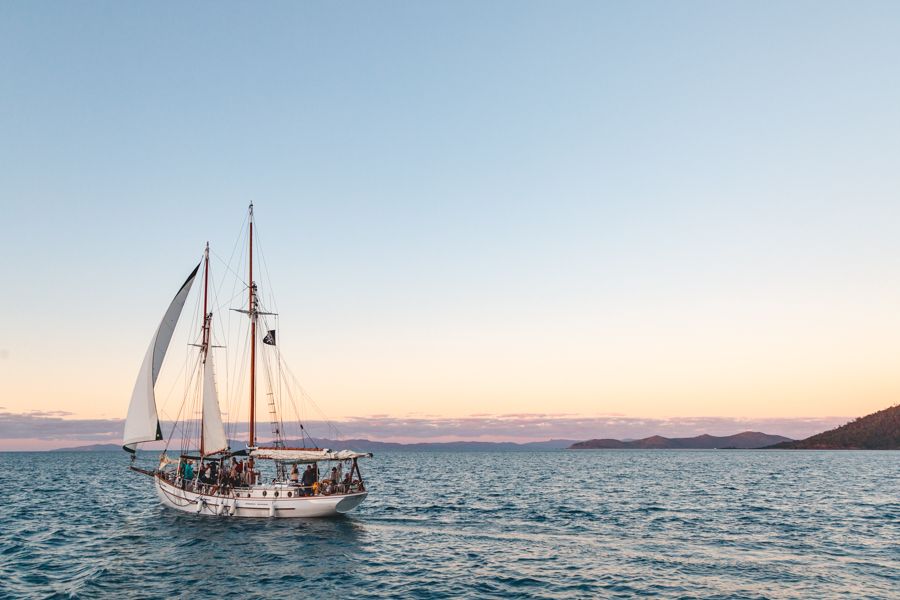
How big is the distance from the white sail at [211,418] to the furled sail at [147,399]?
3.13 m

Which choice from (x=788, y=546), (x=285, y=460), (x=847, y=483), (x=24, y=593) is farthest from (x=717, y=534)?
Result: (x=847, y=483)

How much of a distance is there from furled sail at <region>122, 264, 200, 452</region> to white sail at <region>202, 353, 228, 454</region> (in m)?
3.13

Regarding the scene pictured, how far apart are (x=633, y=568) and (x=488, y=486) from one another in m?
46.9

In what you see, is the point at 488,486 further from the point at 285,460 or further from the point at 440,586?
the point at 440,586

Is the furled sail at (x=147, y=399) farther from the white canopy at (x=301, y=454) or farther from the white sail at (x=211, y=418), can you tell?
the white canopy at (x=301, y=454)

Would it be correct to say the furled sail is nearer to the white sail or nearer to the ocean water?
the white sail

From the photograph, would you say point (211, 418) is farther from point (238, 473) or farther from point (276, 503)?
point (276, 503)

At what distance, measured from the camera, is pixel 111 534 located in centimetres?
3681

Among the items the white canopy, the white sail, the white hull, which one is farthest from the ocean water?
the white sail

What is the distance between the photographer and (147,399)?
4247 cm

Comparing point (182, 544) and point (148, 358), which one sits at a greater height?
point (148, 358)

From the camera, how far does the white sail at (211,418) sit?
142 feet

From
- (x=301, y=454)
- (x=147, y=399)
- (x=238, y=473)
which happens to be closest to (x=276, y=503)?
(x=301, y=454)

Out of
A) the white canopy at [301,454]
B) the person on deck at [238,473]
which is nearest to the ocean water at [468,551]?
the person on deck at [238,473]
